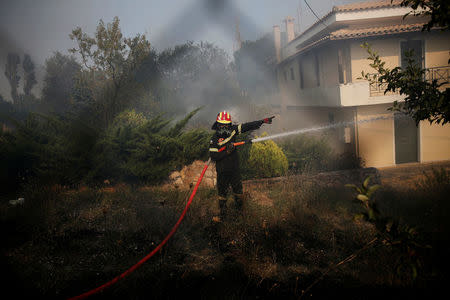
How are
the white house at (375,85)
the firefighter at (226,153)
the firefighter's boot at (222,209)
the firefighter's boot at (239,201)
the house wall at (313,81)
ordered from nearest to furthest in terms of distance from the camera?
the firefighter's boot at (222,209), the firefighter's boot at (239,201), the firefighter at (226,153), the white house at (375,85), the house wall at (313,81)

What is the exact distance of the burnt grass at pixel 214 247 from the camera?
366 centimetres

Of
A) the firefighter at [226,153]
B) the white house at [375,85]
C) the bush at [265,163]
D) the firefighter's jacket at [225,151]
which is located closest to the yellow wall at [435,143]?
the white house at [375,85]

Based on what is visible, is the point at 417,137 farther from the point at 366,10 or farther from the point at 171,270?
the point at 171,270

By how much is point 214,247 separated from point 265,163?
404cm

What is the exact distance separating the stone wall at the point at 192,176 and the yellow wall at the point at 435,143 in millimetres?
9898

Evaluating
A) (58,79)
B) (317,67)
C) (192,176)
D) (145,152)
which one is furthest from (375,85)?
(58,79)

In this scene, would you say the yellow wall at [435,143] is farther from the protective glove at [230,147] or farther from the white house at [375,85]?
the protective glove at [230,147]

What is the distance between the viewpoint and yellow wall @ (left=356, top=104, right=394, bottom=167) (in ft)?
43.2

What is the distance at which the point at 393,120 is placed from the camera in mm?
13305

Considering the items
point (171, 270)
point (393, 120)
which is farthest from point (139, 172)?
point (393, 120)

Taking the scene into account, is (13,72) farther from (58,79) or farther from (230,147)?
(230,147)

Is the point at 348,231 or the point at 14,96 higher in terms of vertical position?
the point at 14,96

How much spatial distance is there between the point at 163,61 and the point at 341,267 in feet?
60.7

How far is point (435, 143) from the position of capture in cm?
1339
